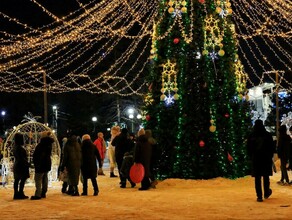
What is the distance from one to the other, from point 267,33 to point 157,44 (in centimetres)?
312

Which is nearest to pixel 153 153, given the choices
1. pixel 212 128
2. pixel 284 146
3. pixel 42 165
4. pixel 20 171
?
pixel 212 128

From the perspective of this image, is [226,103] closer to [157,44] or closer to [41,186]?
[157,44]

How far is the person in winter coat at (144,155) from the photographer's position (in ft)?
43.8

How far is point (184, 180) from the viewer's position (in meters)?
14.2

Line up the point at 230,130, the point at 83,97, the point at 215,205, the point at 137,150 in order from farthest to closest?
1. the point at 83,97
2. the point at 230,130
3. the point at 137,150
4. the point at 215,205

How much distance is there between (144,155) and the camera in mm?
13523

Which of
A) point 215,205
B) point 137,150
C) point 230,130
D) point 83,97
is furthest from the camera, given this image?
point 83,97

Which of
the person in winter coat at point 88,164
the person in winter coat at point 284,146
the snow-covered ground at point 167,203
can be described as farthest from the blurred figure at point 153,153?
the person in winter coat at point 284,146

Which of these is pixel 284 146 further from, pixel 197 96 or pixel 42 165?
pixel 42 165

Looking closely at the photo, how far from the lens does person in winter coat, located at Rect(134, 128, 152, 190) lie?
43.8ft

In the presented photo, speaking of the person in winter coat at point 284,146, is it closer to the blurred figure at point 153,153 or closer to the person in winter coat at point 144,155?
the blurred figure at point 153,153

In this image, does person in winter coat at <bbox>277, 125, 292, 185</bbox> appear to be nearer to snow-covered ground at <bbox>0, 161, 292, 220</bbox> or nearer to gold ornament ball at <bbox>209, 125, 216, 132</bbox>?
snow-covered ground at <bbox>0, 161, 292, 220</bbox>

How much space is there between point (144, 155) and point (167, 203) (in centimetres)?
305

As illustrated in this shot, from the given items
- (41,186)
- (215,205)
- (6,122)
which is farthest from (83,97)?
(215,205)
